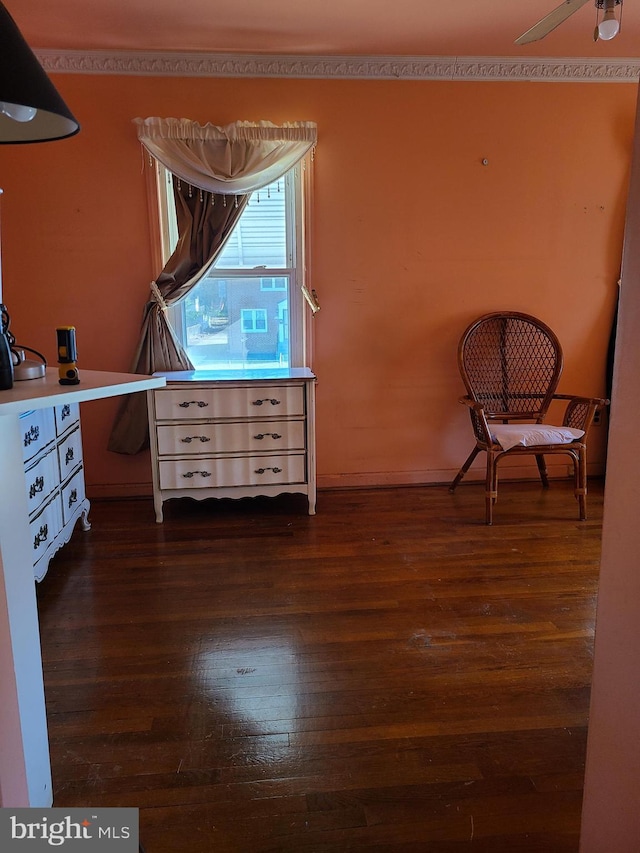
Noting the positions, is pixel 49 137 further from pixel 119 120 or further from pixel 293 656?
pixel 119 120

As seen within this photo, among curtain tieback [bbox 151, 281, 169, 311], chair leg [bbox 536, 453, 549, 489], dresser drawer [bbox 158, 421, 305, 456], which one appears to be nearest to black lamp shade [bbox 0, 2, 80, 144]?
dresser drawer [bbox 158, 421, 305, 456]

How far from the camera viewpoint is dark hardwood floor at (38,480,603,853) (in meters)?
1.46

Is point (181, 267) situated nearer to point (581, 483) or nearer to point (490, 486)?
point (490, 486)

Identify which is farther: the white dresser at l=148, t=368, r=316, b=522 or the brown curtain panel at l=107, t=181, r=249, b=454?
the brown curtain panel at l=107, t=181, r=249, b=454

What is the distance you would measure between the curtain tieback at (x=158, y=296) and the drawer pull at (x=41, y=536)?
60.6 inches

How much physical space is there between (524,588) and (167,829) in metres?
1.74

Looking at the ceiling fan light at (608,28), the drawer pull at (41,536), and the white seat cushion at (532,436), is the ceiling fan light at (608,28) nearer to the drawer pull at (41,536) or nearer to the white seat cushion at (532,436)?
the white seat cushion at (532,436)

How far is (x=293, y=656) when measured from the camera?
6.89 feet

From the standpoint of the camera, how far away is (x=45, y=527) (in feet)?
8.38

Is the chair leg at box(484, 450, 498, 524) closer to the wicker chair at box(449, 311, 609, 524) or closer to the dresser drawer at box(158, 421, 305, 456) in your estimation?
the wicker chair at box(449, 311, 609, 524)

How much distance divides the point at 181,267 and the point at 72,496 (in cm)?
148

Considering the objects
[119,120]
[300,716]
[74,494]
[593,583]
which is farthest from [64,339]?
[119,120]

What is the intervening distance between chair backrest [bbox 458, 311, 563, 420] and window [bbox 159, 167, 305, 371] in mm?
1152

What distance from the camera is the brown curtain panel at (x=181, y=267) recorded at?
353 centimetres
